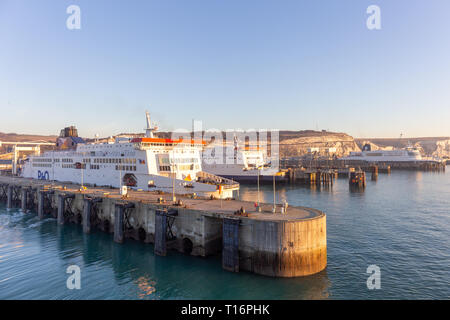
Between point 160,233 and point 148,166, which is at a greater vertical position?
point 148,166

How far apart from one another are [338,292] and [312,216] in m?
5.79

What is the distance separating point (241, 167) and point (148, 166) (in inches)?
2063

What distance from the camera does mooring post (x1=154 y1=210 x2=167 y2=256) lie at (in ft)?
85.5

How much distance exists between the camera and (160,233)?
26469 mm

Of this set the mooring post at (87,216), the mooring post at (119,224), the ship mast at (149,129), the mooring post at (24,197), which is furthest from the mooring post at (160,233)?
the mooring post at (24,197)

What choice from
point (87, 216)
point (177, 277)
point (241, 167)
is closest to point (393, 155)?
point (241, 167)

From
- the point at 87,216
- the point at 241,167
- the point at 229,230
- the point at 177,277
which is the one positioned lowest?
the point at 177,277

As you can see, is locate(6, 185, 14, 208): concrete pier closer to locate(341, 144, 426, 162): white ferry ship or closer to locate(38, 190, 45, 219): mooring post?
locate(38, 190, 45, 219): mooring post

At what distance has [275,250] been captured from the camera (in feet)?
68.5

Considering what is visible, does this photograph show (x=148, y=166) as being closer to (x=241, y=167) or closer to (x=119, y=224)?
(x=119, y=224)
